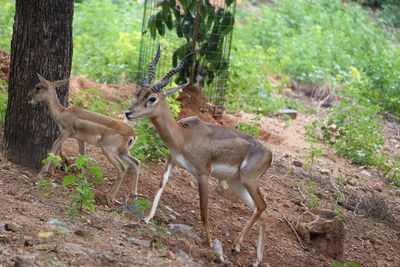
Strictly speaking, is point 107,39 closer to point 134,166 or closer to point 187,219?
point 134,166

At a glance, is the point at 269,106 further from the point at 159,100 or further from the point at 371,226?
the point at 159,100

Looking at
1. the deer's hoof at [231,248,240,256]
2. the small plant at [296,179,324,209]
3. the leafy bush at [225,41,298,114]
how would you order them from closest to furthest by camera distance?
the deer's hoof at [231,248,240,256] < the small plant at [296,179,324,209] < the leafy bush at [225,41,298,114]

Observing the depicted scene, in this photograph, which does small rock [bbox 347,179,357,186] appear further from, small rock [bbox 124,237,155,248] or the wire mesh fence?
small rock [bbox 124,237,155,248]

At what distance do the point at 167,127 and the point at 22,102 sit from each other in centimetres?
173

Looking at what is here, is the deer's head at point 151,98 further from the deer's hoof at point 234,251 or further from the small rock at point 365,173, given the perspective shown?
the small rock at point 365,173

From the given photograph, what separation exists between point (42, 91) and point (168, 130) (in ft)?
4.91

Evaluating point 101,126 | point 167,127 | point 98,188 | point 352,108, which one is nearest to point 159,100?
point 167,127

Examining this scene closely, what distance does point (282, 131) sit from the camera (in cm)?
1274

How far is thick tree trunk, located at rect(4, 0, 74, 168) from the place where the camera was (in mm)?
7531

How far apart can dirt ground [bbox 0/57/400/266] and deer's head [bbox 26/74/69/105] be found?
30.4 inches

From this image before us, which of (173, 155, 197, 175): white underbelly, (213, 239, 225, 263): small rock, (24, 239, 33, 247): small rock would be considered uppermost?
(173, 155, 197, 175): white underbelly

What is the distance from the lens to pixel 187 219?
7816 millimetres

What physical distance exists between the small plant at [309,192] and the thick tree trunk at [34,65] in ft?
11.2

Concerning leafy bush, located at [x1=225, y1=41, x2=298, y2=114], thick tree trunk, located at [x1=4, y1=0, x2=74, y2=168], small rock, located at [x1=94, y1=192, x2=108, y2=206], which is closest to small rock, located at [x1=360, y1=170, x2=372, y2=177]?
leafy bush, located at [x1=225, y1=41, x2=298, y2=114]
